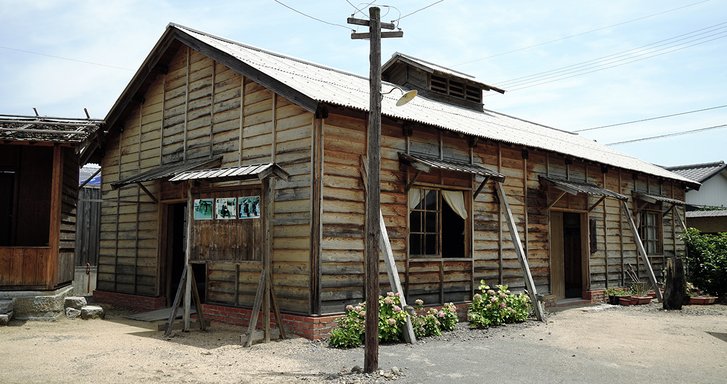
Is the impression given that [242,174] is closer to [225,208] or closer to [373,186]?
→ [225,208]

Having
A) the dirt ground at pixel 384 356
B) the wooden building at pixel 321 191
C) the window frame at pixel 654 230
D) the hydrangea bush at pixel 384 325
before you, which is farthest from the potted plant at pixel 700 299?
the hydrangea bush at pixel 384 325

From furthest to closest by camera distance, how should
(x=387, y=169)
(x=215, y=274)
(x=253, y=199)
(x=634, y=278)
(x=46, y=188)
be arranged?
(x=634, y=278)
(x=46, y=188)
(x=215, y=274)
(x=387, y=169)
(x=253, y=199)

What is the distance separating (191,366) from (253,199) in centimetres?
292

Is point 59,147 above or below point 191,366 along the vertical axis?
above

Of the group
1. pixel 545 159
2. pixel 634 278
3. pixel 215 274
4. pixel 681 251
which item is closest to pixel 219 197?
pixel 215 274

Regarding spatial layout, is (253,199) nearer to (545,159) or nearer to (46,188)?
(46,188)

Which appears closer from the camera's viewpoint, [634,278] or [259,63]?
[259,63]

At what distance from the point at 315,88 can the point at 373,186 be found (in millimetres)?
3626

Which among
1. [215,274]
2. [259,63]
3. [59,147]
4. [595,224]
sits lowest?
[215,274]

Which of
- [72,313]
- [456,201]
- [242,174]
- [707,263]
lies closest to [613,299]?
[707,263]

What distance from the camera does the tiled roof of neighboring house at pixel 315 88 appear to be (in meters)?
10.3

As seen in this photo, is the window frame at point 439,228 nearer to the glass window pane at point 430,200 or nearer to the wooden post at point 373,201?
the glass window pane at point 430,200

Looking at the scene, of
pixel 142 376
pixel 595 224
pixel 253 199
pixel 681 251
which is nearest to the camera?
pixel 142 376

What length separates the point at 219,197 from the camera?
10195 mm
